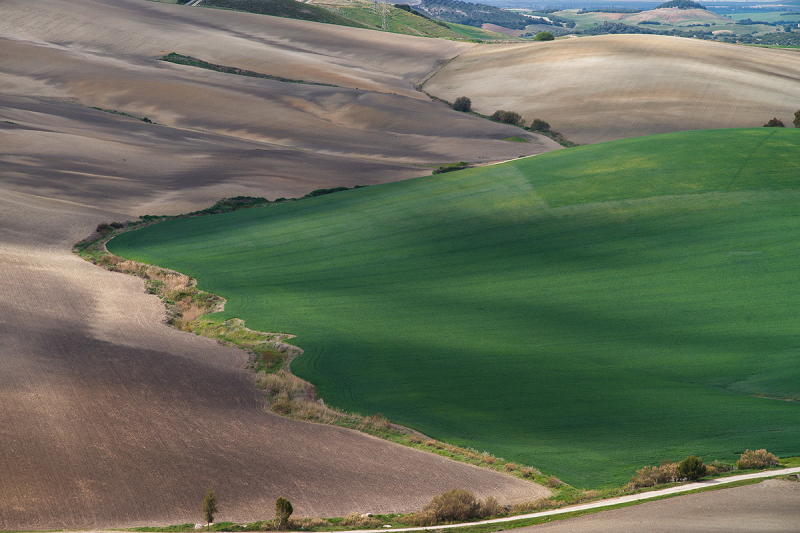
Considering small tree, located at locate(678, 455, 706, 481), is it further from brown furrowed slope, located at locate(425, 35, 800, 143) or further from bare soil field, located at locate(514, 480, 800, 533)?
brown furrowed slope, located at locate(425, 35, 800, 143)

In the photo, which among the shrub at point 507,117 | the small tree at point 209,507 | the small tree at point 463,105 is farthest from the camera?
the small tree at point 463,105

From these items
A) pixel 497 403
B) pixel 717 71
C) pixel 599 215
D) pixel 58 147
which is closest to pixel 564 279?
pixel 599 215

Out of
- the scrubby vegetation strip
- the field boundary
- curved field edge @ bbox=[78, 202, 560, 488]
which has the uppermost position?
the scrubby vegetation strip

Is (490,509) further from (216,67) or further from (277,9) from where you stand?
(277,9)

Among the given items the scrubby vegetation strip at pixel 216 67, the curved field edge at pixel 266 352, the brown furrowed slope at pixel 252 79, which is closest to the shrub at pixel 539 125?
the brown furrowed slope at pixel 252 79

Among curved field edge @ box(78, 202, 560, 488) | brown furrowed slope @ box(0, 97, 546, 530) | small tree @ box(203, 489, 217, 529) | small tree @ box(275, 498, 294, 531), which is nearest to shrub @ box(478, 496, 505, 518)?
brown furrowed slope @ box(0, 97, 546, 530)

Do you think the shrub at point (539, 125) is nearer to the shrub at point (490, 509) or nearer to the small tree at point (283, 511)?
the shrub at point (490, 509)
